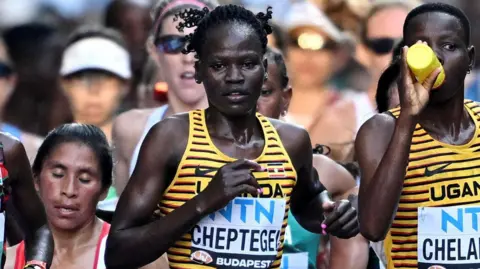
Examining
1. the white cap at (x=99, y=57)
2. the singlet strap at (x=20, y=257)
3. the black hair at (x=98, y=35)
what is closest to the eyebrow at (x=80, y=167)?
the singlet strap at (x=20, y=257)

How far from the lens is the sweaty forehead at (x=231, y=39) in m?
6.67

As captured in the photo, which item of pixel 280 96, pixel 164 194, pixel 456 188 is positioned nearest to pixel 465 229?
pixel 456 188

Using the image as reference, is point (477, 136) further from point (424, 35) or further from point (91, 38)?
point (91, 38)

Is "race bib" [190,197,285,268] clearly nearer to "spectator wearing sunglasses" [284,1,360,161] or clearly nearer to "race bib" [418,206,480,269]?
"race bib" [418,206,480,269]

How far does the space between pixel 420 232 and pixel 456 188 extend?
0.24 m

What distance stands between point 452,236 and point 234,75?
44.2 inches

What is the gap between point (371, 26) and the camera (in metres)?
11.6

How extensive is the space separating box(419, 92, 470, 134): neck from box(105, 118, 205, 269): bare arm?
1030 millimetres

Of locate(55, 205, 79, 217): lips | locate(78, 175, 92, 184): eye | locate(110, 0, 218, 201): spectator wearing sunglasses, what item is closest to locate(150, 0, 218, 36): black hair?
locate(110, 0, 218, 201): spectator wearing sunglasses

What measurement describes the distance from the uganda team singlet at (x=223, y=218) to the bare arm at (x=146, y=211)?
0.21ft

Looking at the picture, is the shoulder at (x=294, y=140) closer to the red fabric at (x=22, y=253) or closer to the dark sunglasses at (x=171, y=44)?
the red fabric at (x=22, y=253)

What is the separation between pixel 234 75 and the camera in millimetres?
6598

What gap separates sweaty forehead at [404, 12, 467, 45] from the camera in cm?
653

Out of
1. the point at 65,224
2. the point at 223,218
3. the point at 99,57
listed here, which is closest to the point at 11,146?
the point at 65,224
